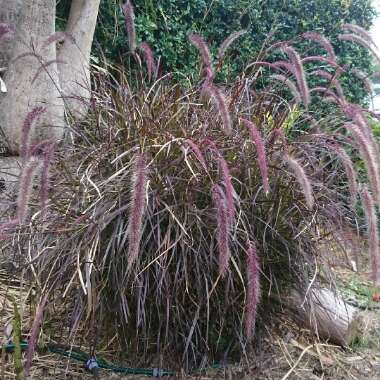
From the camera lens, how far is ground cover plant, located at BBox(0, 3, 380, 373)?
178 centimetres

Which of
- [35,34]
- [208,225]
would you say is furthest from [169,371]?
[35,34]

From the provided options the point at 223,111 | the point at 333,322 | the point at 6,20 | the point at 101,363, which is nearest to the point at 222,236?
the point at 223,111

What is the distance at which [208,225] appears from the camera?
1.89 m

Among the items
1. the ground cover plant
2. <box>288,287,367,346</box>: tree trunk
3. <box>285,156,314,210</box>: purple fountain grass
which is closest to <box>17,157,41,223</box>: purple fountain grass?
the ground cover plant

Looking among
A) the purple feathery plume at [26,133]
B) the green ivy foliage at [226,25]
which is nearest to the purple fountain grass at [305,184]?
the purple feathery plume at [26,133]

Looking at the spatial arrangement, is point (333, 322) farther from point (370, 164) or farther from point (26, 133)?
point (26, 133)

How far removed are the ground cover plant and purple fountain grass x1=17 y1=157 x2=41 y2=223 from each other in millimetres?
48

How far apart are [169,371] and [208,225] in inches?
22.9

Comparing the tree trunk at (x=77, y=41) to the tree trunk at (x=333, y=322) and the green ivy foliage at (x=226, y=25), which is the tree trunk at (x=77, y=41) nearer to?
the green ivy foliage at (x=226, y=25)

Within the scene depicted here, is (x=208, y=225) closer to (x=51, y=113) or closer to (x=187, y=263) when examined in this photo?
(x=187, y=263)

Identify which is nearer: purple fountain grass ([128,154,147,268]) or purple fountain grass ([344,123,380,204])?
purple fountain grass ([128,154,147,268])

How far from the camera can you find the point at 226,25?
4.73 m

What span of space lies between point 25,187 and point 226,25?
364cm

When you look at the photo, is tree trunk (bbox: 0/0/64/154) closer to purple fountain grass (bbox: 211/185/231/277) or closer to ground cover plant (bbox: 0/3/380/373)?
ground cover plant (bbox: 0/3/380/373)
